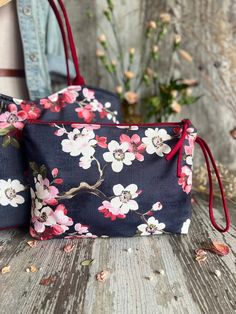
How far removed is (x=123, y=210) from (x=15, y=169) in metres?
0.21

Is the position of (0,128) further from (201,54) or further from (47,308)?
(201,54)

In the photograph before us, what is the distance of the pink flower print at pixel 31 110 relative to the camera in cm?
62

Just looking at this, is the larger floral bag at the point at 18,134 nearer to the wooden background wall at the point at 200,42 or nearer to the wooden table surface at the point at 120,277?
the wooden table surface at the point at 120,277

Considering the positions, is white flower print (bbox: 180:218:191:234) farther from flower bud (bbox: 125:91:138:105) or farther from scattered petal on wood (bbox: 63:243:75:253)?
flower bud (bbox: 125:91:138:105)

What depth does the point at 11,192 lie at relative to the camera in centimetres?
60

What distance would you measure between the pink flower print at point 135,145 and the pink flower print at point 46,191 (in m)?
0.15

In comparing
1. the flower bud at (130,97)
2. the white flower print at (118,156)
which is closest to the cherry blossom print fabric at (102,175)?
the white flower print at (118,156)

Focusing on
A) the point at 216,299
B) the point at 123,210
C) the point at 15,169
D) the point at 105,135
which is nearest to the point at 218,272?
the point at 216,299

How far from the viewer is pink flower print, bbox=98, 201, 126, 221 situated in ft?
1.88

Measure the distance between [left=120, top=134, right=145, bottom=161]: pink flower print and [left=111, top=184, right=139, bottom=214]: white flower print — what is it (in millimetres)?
53

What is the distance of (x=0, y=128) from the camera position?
594 mm

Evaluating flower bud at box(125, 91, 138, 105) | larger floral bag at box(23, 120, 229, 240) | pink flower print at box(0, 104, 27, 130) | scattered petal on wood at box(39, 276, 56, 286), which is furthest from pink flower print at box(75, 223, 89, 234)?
flower bud at box(125, 91, 138, 105)

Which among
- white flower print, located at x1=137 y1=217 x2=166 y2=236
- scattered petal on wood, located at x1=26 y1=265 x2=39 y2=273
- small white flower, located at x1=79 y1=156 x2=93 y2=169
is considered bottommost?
scattered petal on wood, located at x1=26 y1=265 x2=39 y2=273

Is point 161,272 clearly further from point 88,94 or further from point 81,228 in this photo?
point 88,94
